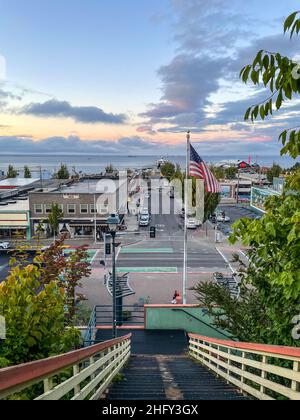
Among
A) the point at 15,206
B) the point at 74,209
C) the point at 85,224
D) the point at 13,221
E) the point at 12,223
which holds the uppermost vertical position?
the point at 15,206

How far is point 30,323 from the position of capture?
17.7 feet

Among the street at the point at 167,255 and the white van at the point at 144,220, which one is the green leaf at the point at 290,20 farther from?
the white van at the point at 144,220

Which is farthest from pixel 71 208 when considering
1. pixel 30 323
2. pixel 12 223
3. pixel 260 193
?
pixel 30 323

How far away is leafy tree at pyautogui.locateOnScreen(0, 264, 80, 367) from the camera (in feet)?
17.1

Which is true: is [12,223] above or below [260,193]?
below

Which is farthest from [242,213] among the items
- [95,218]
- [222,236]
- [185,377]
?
[185,377]

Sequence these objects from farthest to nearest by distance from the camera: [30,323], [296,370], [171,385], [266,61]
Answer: [171,385]
[30,323]
[296,370]
[266,61]

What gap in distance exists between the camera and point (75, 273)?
16094 millimetres

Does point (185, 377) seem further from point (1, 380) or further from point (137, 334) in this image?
point (137, 334)

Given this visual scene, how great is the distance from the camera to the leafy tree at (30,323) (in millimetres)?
5199

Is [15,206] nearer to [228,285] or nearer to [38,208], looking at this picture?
[38,208]

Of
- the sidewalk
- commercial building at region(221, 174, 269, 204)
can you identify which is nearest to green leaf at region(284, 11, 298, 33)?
the sidewalk

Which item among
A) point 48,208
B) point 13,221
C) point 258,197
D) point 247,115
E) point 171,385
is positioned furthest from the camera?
point 258,197
